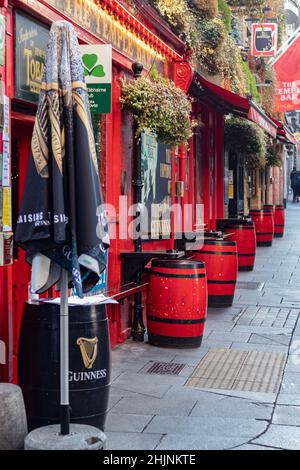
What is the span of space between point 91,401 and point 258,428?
1.32 m

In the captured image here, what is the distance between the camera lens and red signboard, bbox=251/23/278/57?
18625 millimetres

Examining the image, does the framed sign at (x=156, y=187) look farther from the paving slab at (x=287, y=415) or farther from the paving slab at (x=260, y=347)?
the paving slab at (x=287, y=415)

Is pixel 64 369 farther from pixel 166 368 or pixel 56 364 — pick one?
pixel 166 368

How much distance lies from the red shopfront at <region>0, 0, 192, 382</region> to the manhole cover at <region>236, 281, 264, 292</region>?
2.28 meters

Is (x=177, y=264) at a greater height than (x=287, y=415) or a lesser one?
greater

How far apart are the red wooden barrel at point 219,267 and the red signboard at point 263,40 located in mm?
Result: 9895

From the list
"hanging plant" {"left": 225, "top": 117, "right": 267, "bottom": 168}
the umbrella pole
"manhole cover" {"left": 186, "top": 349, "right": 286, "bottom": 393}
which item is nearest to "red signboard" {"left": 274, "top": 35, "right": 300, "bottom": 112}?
"hanging plant" {"left": 225, "top": 117, "right": 267, "bottom": 168}

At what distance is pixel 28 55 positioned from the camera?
19.7ft

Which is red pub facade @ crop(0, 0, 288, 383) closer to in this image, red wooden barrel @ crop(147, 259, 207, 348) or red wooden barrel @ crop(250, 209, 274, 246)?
red wooden barrel @ crop(147, 259, 207, 348)

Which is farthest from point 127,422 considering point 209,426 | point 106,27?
point 106,27

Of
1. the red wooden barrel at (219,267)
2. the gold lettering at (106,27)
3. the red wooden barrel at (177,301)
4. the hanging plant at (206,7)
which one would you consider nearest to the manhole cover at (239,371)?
the red wooden barrel at (177,301)

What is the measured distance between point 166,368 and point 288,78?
15052 millimetres

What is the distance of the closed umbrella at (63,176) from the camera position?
4.26 meters

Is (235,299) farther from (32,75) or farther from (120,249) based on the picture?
(32,75)
